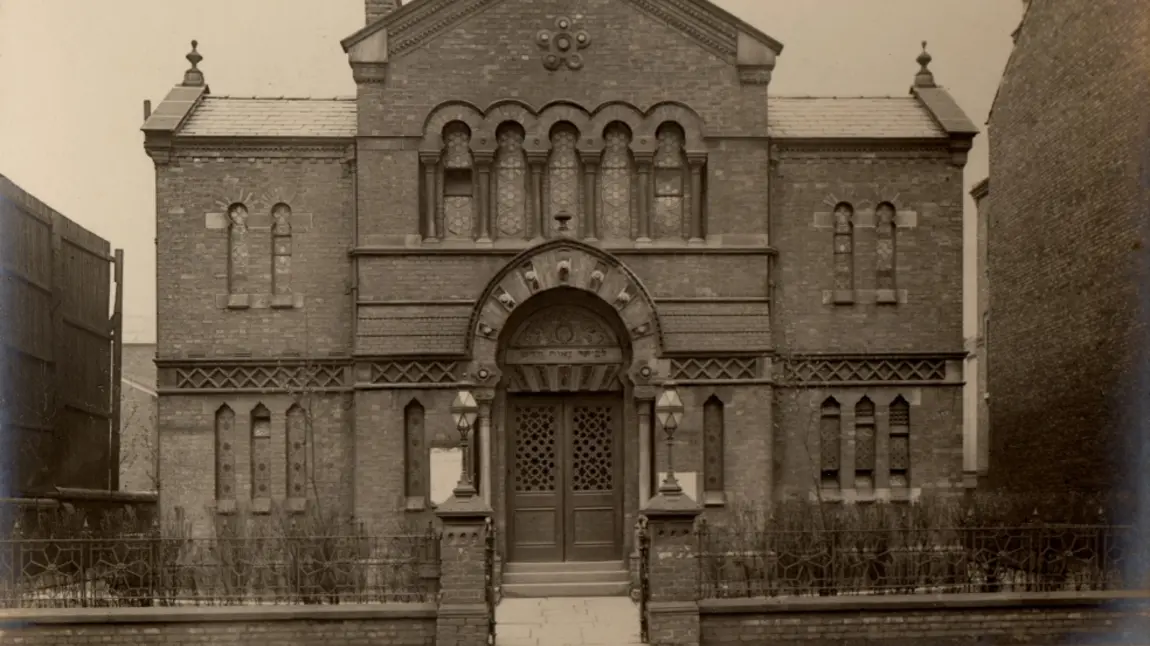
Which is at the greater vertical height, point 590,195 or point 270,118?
point 270,118

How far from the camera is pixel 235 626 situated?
51.9 feet

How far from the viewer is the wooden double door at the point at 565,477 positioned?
21734 millimetres

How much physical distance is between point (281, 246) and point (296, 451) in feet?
11.9

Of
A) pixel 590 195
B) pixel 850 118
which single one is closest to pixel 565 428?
pixel 590 195

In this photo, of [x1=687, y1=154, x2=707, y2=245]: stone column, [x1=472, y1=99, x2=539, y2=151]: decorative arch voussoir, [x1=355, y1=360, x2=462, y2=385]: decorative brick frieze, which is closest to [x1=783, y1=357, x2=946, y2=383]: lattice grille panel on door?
[x1=687, y1=154, x2=707, y2=245]: stone column

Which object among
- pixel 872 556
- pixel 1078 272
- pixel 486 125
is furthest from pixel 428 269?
pixel 1078 272

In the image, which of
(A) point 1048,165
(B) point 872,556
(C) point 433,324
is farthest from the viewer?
(A) point 1048,165

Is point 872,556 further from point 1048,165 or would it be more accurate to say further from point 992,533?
point 1048,165

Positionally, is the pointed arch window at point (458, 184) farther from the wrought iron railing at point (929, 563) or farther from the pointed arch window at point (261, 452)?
the wrought iron railing at point (929, 563)

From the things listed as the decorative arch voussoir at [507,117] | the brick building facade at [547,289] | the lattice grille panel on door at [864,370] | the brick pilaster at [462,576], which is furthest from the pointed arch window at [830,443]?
the brick pilaster at [462,576]

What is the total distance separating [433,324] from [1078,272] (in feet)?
38.1

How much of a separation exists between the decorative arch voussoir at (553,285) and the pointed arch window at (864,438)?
14.2 ft

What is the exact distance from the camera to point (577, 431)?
22.0 metres

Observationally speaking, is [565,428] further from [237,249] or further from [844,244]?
[237,249]
